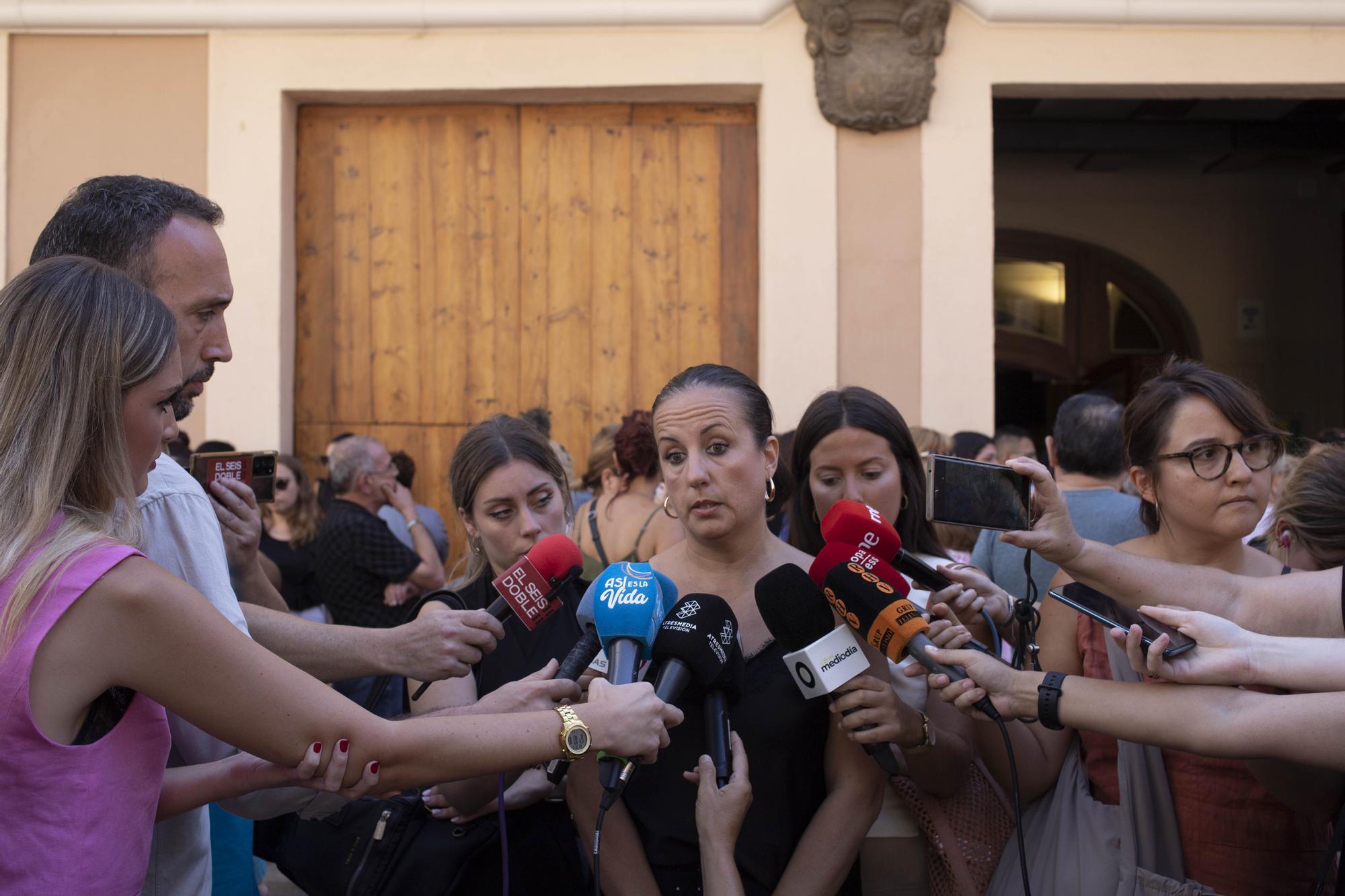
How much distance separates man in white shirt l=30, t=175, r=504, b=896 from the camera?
2.17m

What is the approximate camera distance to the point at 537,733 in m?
2.11

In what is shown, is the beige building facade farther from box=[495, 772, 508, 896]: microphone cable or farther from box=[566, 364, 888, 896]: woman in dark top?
box=[495, 772, 508, 896]: microphone cable

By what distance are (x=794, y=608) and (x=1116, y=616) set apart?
611mm

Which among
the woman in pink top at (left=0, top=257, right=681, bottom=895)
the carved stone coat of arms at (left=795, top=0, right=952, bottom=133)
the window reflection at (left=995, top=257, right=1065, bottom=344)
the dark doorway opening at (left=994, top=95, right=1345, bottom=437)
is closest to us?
the woman in pink top at (left=0, top=257, right=681, bottom=895)

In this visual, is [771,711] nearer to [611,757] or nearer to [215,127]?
[611,757]

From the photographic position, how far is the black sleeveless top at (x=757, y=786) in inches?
98.4

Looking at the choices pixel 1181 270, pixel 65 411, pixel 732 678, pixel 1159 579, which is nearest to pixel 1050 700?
pixel 1159 579

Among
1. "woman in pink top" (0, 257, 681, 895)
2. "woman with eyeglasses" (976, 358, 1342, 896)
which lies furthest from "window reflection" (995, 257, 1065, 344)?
"woman in pink top" (0, 257, 681, 895)

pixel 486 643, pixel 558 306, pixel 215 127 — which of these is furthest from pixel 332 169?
pixel 486 643

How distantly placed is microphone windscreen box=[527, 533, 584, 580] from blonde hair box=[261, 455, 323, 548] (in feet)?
10.7

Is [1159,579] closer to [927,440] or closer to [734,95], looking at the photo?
[927,440]

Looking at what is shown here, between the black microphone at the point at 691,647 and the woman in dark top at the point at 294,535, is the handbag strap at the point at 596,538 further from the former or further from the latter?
the black microphone at the point at 691,647

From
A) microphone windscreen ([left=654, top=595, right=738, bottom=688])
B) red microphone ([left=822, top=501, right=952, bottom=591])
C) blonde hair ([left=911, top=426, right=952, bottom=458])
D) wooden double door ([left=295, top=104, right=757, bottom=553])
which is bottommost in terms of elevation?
microphone windscreen ([left=654, top=595, right=738, bottom=688])

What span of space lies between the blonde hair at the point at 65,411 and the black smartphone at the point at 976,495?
4.81 ft
